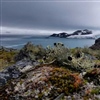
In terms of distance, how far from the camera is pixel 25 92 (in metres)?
6.89

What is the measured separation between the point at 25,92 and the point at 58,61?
211 cm

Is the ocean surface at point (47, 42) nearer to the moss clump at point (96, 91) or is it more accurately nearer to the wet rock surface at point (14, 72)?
the wet rock surface at point (14, 72)

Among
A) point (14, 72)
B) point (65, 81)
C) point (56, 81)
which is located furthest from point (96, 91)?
point (14, 72)

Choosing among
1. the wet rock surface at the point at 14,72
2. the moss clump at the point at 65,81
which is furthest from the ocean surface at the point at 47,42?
the moss clump at the point at 65,81

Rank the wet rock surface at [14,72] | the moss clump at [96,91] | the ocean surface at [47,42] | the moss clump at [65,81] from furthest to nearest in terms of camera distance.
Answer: the ocean surface at [47,42] < the wet rock surface at [14,72] < the moss clump at [65,81] < the moss clump at [96,91]

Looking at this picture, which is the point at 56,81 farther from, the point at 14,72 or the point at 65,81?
the point at 14,72

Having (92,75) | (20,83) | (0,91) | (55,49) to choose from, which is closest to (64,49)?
(55,49)

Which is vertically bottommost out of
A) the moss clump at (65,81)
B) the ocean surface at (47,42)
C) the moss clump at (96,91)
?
the ocean surface at (47,42)

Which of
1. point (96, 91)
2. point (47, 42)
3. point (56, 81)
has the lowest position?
point (47, 42)

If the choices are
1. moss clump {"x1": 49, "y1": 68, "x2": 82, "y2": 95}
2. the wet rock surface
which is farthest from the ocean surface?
moss clump {"x1": 49, "y1": 68, "x2": 82, "y2": 95}

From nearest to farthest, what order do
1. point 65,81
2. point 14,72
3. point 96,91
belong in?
point 96,91 → point 65,81 → point 14,72

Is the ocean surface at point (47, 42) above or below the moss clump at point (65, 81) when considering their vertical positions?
below

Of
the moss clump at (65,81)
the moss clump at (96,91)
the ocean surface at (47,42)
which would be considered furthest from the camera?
the ocean surface at (47,42)

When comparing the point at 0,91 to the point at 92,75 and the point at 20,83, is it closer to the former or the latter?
the point at 20,83
